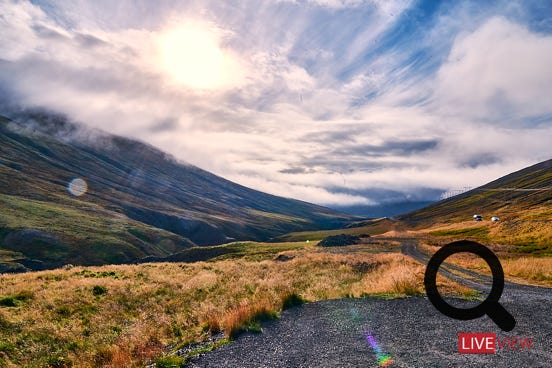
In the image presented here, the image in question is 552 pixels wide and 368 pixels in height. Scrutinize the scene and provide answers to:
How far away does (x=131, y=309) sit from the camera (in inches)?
891

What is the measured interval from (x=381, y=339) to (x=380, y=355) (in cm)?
142

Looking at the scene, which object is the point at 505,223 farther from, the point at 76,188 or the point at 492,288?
the point at 76,188

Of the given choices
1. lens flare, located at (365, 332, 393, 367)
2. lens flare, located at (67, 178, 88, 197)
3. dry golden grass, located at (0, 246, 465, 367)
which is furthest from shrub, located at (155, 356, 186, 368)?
lens flare, located at (67, 178, 88, 197)

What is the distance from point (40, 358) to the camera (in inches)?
570

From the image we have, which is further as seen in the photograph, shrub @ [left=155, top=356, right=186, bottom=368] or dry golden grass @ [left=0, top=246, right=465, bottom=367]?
dry golden grass @ [left=0, top=246, right=465, bottom=367]

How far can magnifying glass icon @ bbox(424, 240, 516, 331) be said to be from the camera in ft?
23.3

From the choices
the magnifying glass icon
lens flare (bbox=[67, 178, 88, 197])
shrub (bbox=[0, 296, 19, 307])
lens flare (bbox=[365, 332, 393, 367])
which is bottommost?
shrub (bbox=[0, 296, 19, 307])

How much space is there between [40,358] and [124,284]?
14376 millimetres

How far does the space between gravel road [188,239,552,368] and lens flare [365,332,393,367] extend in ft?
0.09

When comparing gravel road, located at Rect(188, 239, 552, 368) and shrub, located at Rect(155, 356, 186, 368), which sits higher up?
gravel road, located at Rect(188, 239, 552, 368)

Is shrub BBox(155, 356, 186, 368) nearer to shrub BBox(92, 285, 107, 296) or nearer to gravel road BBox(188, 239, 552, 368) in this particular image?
gravel road BBox(188, 239, 552, 368)

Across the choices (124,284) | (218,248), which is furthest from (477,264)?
(218,248)

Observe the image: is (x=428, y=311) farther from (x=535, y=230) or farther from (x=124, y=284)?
(x=535, y=230)

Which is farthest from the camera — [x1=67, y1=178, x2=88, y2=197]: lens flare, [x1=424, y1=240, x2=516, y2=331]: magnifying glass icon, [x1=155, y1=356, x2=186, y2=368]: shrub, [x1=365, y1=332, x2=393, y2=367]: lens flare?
[x1=67, y1=178, x2=88, y2=197]: lens flare
